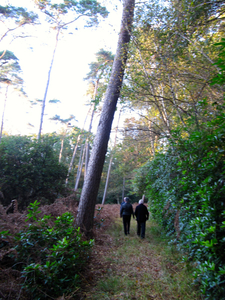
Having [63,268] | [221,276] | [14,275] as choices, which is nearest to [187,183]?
[221,276]

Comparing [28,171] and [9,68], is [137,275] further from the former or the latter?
[9,68]

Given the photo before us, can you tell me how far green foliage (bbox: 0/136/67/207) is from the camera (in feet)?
27.5

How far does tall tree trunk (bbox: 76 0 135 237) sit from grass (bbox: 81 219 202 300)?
121 cm

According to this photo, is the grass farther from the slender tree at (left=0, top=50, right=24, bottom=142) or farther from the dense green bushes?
the slender tree at (left=0, top=50, right=24, bottom=142)

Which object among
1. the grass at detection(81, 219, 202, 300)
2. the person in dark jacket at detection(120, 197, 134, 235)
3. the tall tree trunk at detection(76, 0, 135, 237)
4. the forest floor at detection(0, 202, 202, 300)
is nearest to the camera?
the forest floor at detection(0, 202, 202, 300)

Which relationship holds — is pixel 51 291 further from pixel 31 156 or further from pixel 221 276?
pixel 31 156

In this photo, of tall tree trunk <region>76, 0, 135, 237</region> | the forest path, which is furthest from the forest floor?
tall tree trunk <region>76, 0, 135, 237</region>

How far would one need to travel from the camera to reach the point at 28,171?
871 centimetres

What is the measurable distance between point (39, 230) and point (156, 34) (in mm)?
5820

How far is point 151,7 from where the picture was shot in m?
5.52

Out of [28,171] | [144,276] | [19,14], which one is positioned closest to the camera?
[144,276]

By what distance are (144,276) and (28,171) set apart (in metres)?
6.80

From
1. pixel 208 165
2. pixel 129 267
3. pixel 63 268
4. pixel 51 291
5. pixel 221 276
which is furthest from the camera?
pixel 129 267

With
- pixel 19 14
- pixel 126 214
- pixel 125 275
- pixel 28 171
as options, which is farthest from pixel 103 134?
pixel 19 14
